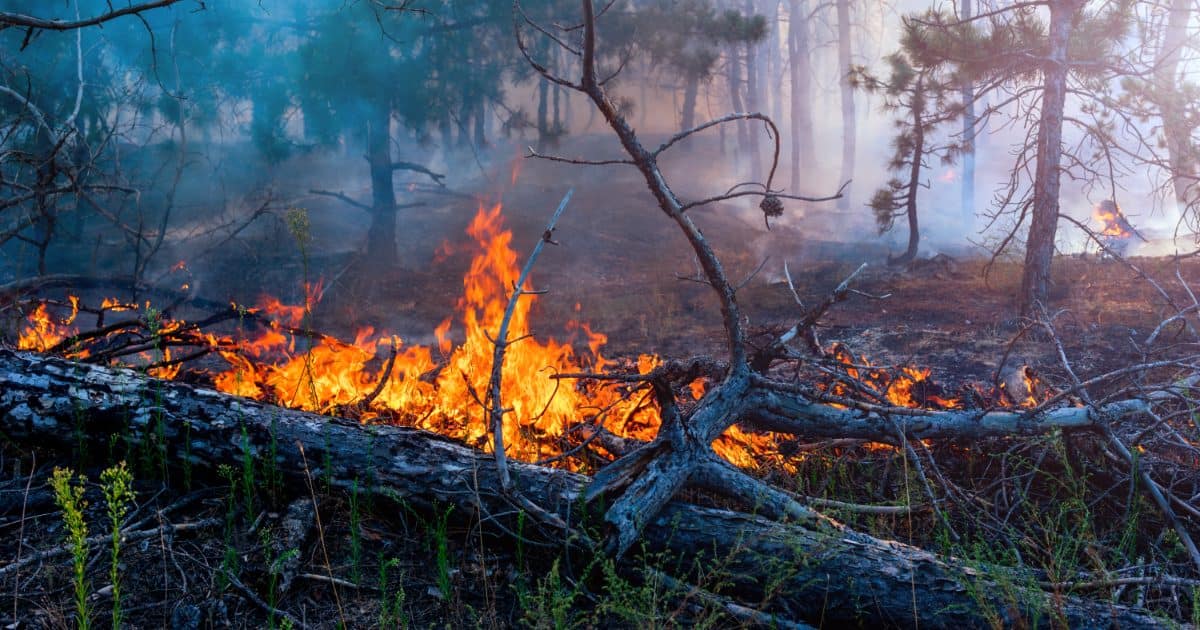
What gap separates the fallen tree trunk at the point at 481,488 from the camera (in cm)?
268

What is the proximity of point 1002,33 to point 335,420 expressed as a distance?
10327 millimetres

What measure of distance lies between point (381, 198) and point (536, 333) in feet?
26.3

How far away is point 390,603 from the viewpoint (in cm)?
280

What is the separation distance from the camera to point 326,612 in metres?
2.70

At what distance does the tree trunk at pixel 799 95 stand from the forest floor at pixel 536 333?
6.35 m

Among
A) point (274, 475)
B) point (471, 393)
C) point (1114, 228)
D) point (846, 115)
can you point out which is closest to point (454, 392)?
point (471, 393)

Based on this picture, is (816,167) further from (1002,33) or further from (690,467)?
(690,467)

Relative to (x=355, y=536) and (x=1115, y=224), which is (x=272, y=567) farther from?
(x=1115, y=224)

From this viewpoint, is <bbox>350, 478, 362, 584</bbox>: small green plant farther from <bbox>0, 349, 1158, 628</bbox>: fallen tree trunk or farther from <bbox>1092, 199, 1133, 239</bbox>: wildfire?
<bbox>1092, 199, 1133, 239</bbox>: wildfire

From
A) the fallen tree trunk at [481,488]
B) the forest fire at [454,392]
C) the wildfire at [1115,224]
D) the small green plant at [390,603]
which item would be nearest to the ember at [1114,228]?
the wildfire at [1115,224]

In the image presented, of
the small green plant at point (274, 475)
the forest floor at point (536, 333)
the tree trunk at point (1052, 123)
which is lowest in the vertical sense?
the forest floor at point (536, 333)

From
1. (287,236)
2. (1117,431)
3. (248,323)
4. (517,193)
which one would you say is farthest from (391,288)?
(1117,431)

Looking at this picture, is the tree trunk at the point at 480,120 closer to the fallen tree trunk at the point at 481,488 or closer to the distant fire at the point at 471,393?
the distant fire at the point at 471,393

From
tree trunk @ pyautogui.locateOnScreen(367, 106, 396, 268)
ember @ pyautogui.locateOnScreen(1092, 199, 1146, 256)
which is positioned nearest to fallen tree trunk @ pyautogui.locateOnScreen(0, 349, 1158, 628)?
ember @ pyautogui.locateOnScreen(1092, 199, 1146, 256)
